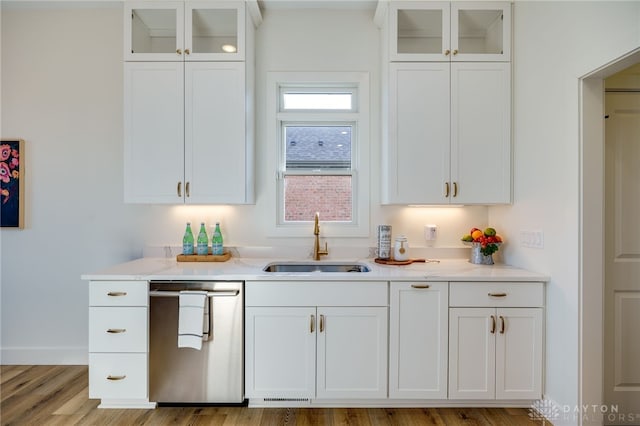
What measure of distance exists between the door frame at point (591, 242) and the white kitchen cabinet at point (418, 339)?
0.70m

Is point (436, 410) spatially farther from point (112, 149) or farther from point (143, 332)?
point (112, 149)

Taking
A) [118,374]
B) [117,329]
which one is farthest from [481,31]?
[118,374]

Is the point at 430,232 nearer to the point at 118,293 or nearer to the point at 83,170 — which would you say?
the point at 118,293

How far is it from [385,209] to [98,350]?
2246 mm

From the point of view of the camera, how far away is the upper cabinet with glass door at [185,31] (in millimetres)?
2367

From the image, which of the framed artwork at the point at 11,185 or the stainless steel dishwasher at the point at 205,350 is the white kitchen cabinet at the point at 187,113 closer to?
the stainless steel dishwasher at the point at 205,350

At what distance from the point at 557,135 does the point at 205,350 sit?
2523mm

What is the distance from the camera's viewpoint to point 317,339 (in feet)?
6.71

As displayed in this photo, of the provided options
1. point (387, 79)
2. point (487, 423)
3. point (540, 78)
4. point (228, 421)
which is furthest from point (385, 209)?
point (228, 421)

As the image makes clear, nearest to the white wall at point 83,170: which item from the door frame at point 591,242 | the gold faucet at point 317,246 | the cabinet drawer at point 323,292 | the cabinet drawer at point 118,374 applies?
the gold faucet at point 317,246

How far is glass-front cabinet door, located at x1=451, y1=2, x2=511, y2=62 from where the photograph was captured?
238cm

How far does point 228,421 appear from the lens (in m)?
1.98

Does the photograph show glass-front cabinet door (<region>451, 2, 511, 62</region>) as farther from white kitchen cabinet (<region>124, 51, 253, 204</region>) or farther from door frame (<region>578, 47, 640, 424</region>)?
white kitchen cabinet (<region>124, 51, 253, 204</region>)

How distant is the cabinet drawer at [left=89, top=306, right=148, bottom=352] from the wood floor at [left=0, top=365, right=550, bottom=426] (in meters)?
0.41
